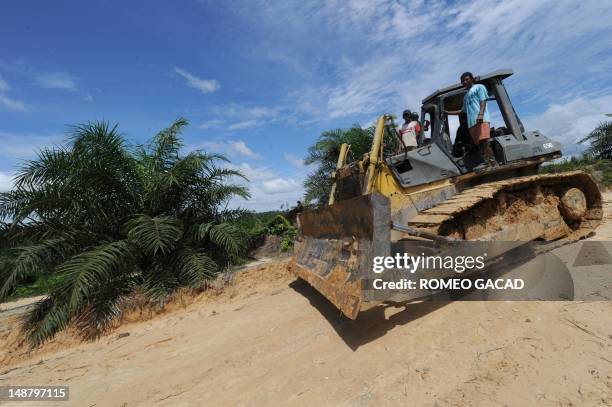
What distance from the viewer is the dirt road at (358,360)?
237cm

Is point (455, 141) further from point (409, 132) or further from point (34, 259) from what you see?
point (34, 259)

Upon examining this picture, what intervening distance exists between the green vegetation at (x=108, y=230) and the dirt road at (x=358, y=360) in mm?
→ 852

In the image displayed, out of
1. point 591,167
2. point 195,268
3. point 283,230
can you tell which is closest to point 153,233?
point 195,268

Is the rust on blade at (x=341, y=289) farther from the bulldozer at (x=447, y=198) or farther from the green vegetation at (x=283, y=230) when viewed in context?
the green vegetation at (x=283, y=230)

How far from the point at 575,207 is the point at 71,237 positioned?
7821 millimetres

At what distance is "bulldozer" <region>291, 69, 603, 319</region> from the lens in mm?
3812

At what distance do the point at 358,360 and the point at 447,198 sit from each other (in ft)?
9.46

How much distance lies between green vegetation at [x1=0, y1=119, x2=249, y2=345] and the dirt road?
0.85 m

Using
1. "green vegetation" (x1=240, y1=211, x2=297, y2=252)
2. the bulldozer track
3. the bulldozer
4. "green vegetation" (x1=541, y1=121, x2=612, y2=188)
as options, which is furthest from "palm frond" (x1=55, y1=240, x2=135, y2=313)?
"green vegetation" (x1=541, y1=121, x2=612, y2=188)

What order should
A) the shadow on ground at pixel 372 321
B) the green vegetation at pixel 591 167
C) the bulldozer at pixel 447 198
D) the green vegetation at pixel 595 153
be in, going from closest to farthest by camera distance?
1. the shadow on ground at pixel 372 321
2. the bulldozer at pixel 447 198
3. the green vegetation at pixel 591 167
4. the green vegetation at pixel 595 153

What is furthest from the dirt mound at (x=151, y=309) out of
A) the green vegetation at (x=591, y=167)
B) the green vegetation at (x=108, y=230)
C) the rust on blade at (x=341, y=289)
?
the green vegetation at (x=591, y=167)

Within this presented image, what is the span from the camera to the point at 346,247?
3842 millimetres

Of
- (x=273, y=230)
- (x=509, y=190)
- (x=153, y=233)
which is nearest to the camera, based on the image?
(x=509, y=190)

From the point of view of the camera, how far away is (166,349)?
4035 mm
